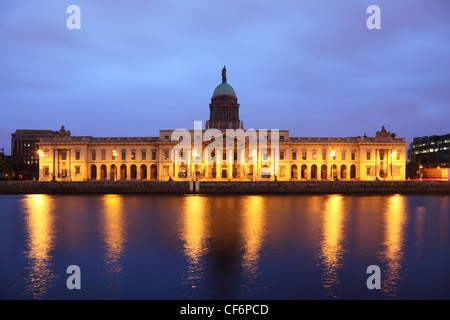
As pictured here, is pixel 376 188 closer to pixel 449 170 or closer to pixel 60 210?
pixel 449 170

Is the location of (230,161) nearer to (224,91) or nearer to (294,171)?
(294,171)

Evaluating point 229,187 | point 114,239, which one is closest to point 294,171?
point 229,187

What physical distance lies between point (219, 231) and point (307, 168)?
62.2 metres

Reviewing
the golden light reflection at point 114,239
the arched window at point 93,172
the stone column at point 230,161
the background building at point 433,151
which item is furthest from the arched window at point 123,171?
the background building at point 433,151

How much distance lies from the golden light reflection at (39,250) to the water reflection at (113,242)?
7.64ft

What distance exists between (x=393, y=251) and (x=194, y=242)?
1076 cm

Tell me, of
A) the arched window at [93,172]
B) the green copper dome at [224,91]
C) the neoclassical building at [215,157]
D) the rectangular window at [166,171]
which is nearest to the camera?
the neoclassical building at [215,157]

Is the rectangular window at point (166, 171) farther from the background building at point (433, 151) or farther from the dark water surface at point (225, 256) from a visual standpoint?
the background building at point (433, 151)

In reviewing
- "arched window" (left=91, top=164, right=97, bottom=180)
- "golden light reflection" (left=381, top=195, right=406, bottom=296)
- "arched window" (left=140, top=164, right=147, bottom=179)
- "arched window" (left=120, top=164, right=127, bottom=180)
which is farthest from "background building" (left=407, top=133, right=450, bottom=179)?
"arched window" (left=91, top=164, right=97, bottom=180)

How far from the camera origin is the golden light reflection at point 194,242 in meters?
14.2
